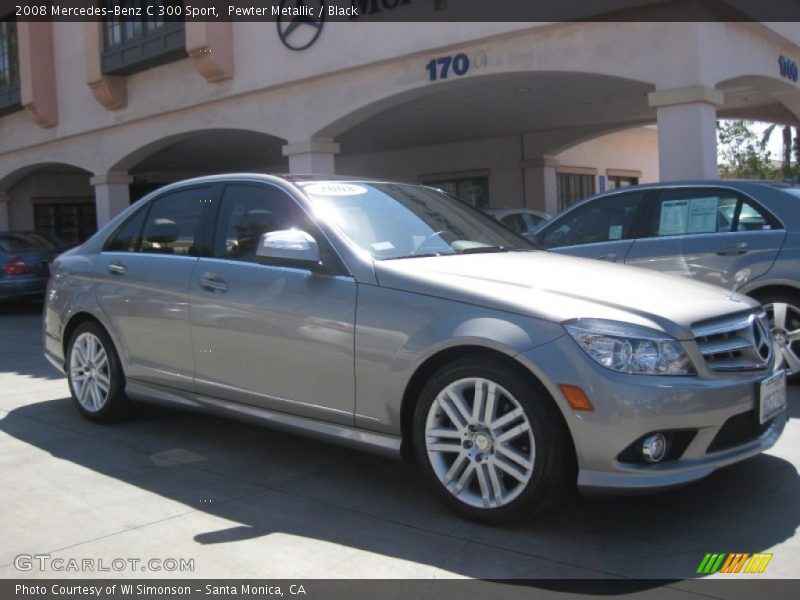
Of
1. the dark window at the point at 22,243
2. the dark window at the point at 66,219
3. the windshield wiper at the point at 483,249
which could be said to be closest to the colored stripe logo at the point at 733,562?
the windshield wiper at the point at 483,249

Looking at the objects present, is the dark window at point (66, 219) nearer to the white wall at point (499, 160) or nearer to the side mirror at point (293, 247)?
the white wall at point (499, 160)

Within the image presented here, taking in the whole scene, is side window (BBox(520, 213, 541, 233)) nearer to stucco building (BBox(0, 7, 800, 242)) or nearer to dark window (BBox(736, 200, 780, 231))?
stucco building (BBox(0, 7, 800, 242))

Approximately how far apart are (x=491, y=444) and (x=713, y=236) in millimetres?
3684

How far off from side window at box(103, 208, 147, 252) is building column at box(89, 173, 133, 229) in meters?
13.0

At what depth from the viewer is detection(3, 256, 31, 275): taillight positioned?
13531mm

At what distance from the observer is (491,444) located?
3.68 metres

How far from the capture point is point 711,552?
3.44 meters

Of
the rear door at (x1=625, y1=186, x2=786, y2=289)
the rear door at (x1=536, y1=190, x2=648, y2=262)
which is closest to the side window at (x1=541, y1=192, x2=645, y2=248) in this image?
the rear door at (x1=536, y1=190, x2=648, y2=262)

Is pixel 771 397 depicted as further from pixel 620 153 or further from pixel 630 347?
pixel 620 153

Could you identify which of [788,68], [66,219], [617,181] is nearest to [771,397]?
[788,68]

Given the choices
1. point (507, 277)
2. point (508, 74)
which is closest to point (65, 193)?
point (508, 74)

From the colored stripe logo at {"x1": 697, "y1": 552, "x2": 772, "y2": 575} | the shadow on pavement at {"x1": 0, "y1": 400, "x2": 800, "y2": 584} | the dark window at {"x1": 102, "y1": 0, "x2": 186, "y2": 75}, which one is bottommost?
the colored stripe logo at {"x1": 697, "y1": 552, "x2": 772, "y2": 575}

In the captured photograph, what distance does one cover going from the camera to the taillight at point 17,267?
44.4 feet

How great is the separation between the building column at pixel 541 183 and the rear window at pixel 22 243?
10.4m
